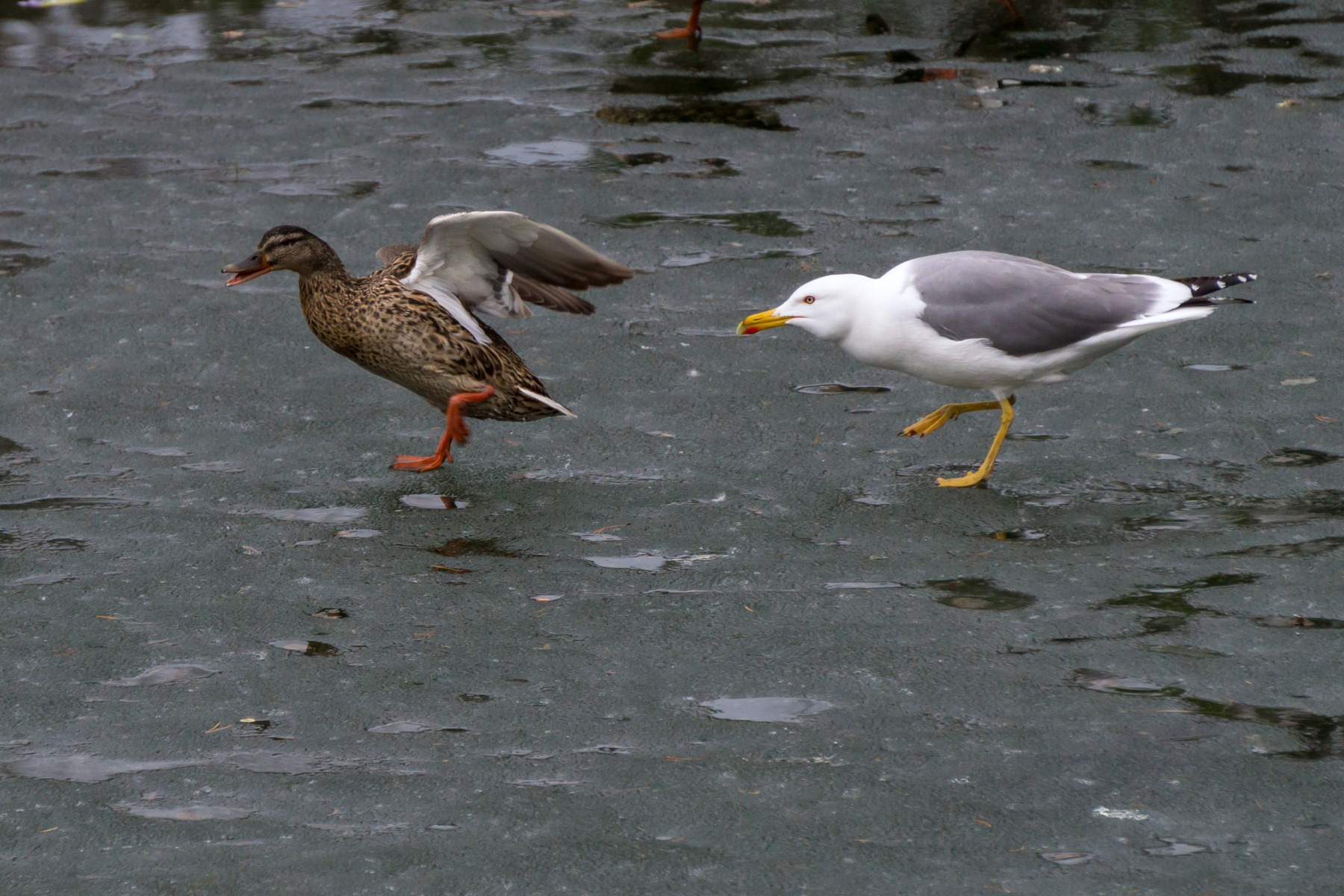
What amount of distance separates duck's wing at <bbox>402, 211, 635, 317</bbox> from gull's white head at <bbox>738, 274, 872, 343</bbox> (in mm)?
737

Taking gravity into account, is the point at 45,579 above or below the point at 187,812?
above

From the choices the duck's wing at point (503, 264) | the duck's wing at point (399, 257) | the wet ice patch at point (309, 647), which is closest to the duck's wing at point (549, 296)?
the duck's wing at point (503, 264)

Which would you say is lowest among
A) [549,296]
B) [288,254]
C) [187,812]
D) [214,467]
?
[187,812]

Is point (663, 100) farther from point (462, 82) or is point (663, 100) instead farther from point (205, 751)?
point (205, 751)

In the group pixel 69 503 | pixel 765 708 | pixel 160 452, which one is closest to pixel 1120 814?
pixel 765 708

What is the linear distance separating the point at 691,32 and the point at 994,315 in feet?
22.2

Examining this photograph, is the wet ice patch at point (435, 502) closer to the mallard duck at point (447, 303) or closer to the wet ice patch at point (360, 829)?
the mallard duck at point (447, 303)

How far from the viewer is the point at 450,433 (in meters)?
5.88

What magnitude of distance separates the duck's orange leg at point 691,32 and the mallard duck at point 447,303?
19.0ft

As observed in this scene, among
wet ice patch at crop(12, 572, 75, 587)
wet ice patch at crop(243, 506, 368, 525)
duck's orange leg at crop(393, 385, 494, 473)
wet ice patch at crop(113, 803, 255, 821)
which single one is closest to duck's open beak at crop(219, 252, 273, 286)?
duck's orange leg at crop(393, 385, 494, 473)

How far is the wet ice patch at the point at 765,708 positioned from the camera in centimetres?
419

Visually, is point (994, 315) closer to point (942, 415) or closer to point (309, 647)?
point (942, 415)

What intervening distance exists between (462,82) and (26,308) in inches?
170

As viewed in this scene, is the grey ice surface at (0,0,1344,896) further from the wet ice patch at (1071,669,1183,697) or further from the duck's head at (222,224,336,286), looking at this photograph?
the duck's head at (222,224,336,286)
